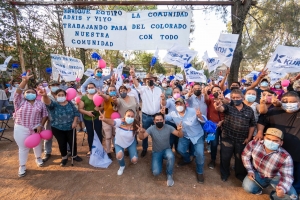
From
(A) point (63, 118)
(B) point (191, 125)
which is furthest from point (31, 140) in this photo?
(B) point (191, 125)

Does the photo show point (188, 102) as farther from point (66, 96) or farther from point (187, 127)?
point (66, 96)

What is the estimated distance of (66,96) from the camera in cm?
383

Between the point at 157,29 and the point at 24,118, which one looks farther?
the point at 157,29

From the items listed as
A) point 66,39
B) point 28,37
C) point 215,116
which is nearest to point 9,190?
point 66,39

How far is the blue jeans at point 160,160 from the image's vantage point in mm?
3492

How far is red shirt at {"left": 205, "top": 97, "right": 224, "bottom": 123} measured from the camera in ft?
12.8

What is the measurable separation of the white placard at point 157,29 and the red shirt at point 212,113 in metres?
1.80

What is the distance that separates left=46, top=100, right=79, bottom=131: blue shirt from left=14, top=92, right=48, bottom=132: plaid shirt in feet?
0.99

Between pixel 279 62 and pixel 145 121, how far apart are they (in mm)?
3967

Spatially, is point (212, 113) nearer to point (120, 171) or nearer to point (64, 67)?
point (120, 171)

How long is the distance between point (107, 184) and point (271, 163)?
3.06 m

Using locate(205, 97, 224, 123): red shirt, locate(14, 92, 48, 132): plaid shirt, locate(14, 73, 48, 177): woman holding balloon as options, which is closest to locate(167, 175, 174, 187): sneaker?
locate(205, 97, 224, 123): red shirt

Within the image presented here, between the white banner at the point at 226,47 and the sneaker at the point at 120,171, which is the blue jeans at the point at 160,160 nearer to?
the sneaker at the point at 120,171

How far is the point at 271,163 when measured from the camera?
2.80 m
